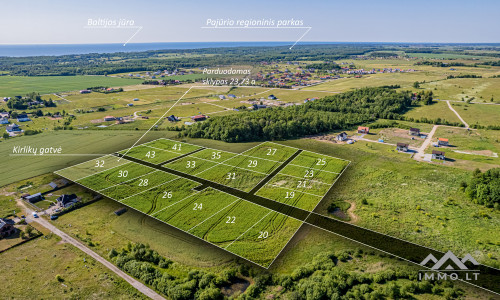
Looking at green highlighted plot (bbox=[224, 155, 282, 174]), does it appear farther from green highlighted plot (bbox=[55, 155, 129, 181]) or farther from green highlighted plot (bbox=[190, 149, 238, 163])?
green highlighted plot (bbox=[55, 155, 129, 181])

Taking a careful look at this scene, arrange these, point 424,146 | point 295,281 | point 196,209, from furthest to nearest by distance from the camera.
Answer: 1. point 424,146
2. point 196,209
3. point 295,281

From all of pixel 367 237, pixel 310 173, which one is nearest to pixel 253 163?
pixel 310 173

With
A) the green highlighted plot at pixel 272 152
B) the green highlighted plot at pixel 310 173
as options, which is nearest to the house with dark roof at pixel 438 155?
the green highlighted plot at pixel 310 173

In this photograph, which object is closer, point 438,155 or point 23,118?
point 438,155

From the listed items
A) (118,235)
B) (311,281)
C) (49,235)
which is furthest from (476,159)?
(49,235)

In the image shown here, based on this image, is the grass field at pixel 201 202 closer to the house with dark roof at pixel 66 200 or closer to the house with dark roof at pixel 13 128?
the house with dark roof at pixel 66 200

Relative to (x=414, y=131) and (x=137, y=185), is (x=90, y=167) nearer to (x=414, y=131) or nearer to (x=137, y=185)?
(x=137, y=185)

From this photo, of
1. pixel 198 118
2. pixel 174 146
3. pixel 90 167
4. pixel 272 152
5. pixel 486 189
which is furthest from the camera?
pixel 198 118
